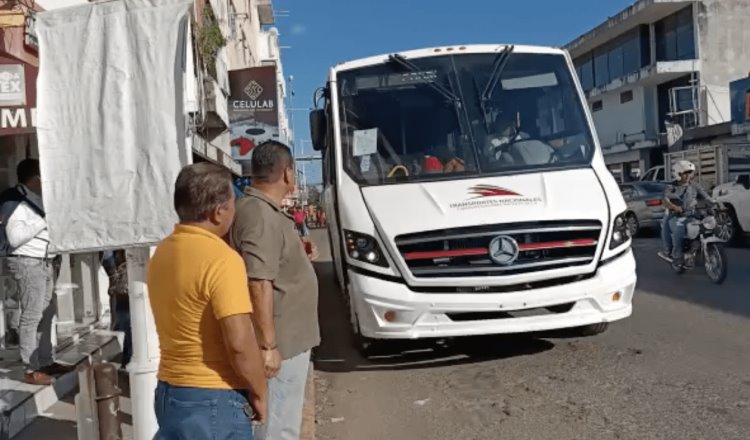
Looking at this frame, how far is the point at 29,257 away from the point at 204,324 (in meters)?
3.96

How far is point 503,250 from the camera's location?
6.31 metres

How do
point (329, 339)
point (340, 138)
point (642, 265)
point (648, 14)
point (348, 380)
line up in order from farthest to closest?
1. point (648, 14)
2. point (642, 265)
3. point (329, 339)
4. point (340, 138)
5. point (348, 380)

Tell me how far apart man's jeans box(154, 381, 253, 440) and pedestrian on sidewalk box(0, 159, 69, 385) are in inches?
145

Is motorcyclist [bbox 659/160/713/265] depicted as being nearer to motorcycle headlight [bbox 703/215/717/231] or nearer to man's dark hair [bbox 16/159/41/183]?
motorcycle headlight [bbox 703/215/717/231]

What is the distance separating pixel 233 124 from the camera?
19.3m

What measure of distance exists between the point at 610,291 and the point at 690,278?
558 cm

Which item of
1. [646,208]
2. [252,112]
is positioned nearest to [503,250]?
[252,112]

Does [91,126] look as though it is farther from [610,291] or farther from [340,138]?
[610,291]

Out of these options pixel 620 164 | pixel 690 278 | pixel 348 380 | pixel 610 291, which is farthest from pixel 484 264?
pixel 620 164

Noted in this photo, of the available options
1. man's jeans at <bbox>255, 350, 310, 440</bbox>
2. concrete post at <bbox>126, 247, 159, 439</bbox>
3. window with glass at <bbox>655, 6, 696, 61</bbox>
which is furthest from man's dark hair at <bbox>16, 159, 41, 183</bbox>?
window with glass at <bbox>655, 6, 696, 61</bbox>

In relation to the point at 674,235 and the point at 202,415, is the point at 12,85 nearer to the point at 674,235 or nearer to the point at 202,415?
the point at 202,415

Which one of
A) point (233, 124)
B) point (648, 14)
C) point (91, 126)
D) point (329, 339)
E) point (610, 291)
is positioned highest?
point (648, 14)

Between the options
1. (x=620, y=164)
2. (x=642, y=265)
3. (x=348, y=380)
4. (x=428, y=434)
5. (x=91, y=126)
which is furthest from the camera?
(x=620, y=164)

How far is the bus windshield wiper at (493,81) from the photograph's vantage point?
745 centimetres
